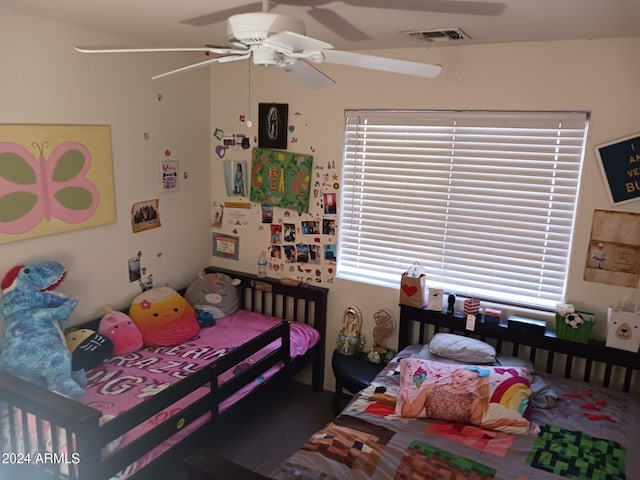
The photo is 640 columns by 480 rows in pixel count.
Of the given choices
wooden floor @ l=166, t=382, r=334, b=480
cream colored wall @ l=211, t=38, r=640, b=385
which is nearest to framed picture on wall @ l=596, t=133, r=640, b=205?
cream colored wall @ l=211, t=38, r=640, b=385

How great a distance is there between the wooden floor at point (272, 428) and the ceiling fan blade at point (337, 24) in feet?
6.52

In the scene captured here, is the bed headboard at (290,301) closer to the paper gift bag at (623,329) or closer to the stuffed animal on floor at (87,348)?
the stuffed animal on floor at (87,348)

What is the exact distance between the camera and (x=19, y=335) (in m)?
2.42

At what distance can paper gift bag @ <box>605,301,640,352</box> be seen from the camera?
2.55 meters

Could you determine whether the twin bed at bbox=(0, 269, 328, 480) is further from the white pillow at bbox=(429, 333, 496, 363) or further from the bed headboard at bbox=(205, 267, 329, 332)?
the white pillow at bbox=(429, 333, 496, 363)

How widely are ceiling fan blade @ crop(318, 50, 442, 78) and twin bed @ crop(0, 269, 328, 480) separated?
1.54 meters

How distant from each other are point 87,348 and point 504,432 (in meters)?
2.04

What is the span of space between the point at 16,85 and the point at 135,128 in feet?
2.39

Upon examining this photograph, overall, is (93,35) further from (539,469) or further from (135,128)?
(539,469)

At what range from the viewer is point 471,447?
2.11m

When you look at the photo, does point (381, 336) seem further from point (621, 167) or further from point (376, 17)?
point (376, 17)

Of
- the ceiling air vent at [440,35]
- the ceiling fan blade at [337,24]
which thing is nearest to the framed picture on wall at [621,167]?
the ceiling air vent at [440,35]

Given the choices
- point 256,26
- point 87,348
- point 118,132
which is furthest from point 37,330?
point 256,26

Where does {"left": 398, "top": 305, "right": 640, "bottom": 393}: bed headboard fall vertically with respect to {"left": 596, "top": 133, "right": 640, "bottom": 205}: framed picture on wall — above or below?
below
